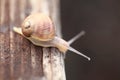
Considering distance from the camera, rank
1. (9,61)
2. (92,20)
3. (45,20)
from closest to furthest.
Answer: (9,61) < (45,20) < (92,20)

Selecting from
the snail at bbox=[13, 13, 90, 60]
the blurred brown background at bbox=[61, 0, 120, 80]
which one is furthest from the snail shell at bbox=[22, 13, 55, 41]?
the blurred brown background at bbox=[61, 0, 120, 80]

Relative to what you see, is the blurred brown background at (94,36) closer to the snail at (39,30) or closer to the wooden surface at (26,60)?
the snail at (39,30)

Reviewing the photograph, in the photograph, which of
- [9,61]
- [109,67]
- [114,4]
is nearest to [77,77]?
[109,67]

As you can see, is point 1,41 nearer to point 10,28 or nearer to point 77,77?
point 10,28

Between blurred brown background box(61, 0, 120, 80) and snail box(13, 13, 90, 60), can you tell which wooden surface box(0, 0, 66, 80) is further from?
blurred brown background box(61, 0, 120, 80)

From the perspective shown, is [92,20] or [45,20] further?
[92,20]

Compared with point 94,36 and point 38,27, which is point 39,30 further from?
point 94,36

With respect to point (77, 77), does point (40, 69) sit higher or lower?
higher
